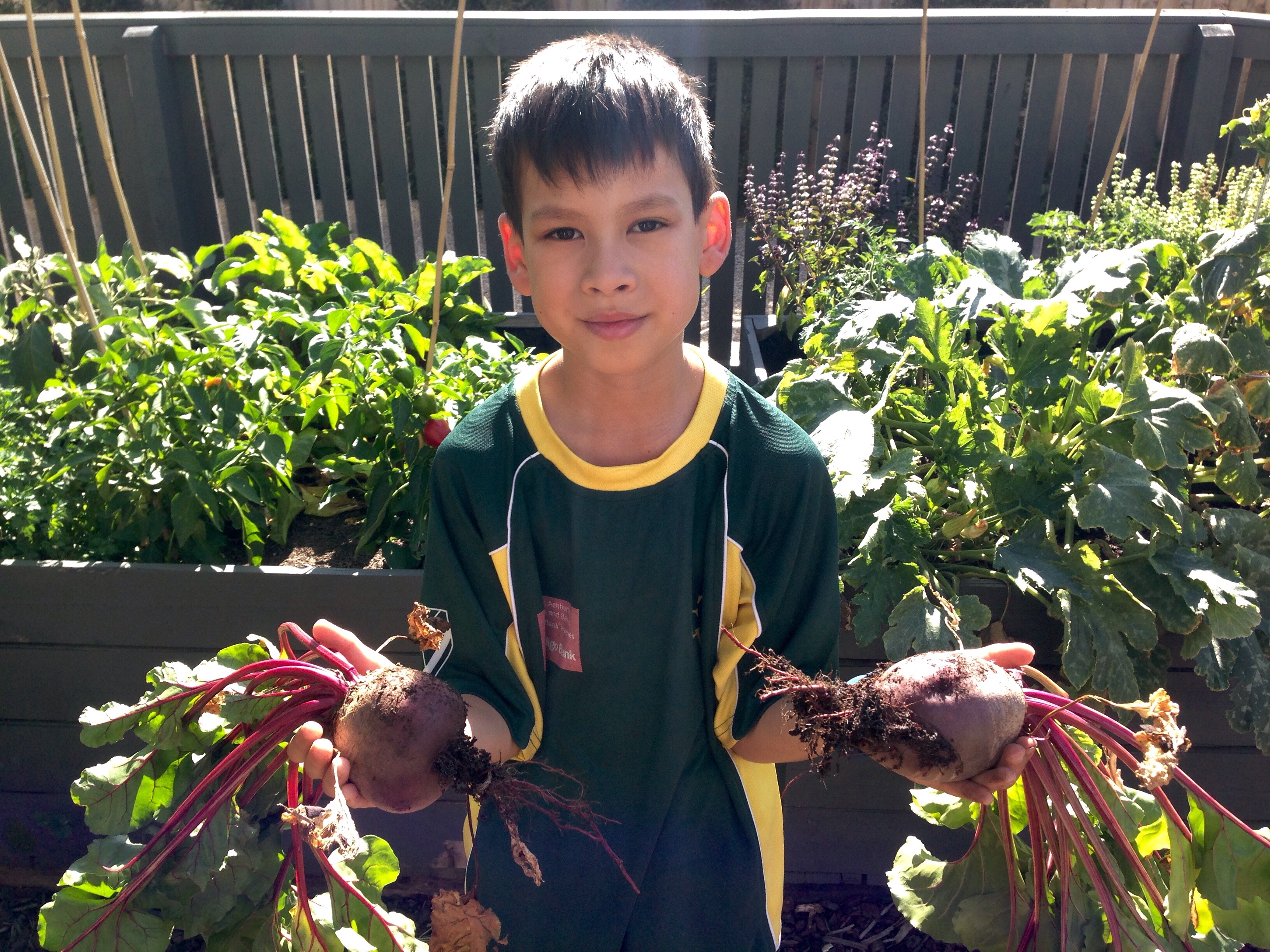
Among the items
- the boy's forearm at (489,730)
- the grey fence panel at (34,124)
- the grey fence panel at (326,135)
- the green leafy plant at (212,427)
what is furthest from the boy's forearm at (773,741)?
the grey fence panel at (34,124)

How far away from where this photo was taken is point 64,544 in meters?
2.41

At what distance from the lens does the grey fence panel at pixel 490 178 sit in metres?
4.05

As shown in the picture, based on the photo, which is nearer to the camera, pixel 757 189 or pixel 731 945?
pixel 731 945

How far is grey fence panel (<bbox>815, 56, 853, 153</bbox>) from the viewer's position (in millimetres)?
4035

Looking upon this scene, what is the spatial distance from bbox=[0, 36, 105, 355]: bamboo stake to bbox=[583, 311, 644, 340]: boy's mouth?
1.74 metres

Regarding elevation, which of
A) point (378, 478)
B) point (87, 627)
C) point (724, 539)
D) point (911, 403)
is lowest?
point (87, 627)

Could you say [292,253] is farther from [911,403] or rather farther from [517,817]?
[517,817]

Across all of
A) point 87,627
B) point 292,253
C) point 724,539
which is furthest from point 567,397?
point 292,253

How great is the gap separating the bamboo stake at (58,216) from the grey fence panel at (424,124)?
5.35 ft

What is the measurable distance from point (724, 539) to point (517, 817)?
0.55 metres

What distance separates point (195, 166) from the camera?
426 centimetres

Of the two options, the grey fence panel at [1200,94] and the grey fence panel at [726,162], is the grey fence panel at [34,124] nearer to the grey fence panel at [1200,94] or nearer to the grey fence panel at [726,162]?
the grey fence panel at [726,162]

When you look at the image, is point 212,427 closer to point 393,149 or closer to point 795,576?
point 795,576

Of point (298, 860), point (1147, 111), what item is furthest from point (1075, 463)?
point (1147, 111)
